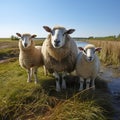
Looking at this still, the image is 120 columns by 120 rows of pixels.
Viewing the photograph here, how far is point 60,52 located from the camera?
7.41m

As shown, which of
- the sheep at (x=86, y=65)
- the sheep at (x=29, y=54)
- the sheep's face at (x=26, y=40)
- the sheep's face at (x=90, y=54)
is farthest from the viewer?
the sheep at (x=29, y=54)

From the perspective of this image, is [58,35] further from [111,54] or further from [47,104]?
[111,54]

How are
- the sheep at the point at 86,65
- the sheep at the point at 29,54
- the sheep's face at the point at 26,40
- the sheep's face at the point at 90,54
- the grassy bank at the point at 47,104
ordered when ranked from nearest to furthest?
the grassy bank at the point at 47,104 < the sheep's face at the point at 90,54 < the sheep at the point at 86,65 < the sheep's face at the point at 26,40 < the sheep at the point at 29,54

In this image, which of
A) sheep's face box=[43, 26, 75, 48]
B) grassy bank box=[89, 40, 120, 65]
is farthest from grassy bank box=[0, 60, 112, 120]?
grassy bank box=[89, 40, 120, 65]

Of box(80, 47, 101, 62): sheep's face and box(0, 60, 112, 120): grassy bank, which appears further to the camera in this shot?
box(80, 47, 101, 62): sheep's face

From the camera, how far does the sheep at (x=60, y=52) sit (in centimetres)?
716

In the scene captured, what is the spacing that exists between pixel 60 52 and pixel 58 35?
652mm

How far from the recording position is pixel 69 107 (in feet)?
19.9

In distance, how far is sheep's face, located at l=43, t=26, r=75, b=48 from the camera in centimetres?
683

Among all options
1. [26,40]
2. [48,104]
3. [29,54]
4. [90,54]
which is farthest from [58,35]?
[48,104]

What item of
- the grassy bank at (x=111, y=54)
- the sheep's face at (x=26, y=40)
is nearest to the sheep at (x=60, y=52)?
the sheep's face at (x=26, y=40)

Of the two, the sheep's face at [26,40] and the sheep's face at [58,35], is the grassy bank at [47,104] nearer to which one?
the sheep's face at [26,40]

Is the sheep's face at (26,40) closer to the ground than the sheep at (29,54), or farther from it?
farther from it

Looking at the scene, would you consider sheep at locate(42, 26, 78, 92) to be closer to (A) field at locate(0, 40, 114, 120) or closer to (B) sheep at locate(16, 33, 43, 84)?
(B) sheep at locate(16, 33, 43, 84)
